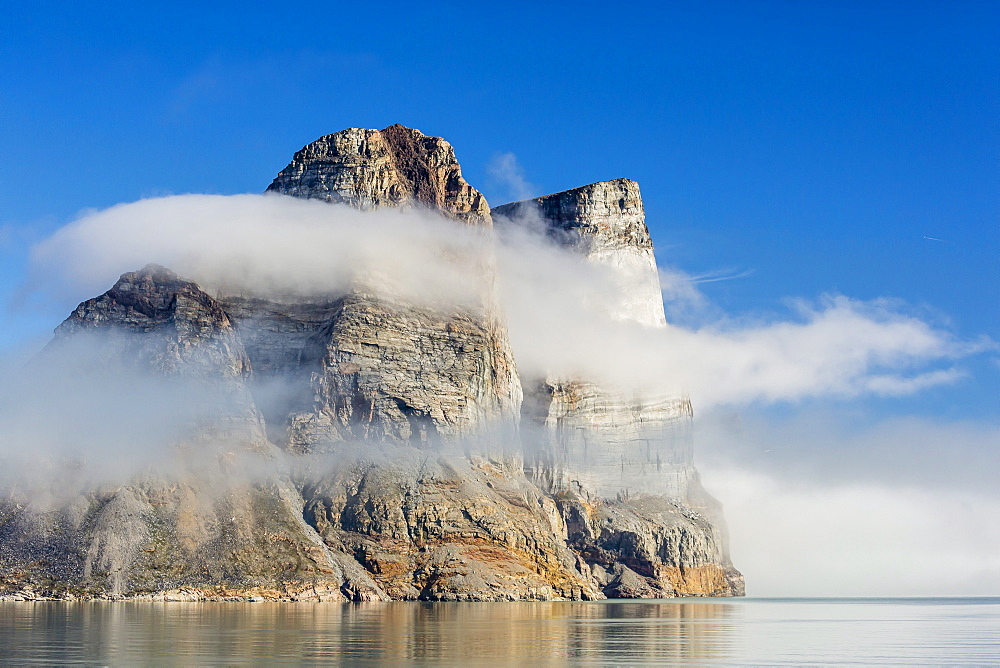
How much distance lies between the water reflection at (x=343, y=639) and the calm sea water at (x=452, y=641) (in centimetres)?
10

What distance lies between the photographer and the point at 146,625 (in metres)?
105

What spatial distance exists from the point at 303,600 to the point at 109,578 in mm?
32607

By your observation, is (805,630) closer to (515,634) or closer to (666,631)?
(666,631)

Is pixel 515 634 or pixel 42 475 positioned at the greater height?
pixel 42 475

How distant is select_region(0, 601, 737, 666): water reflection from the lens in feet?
232

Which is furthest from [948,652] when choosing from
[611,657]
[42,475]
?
[42,475]

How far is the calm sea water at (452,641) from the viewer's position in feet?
232

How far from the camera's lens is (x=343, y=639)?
3514 inches

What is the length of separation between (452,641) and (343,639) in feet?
29.7

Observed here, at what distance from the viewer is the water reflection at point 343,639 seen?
232ft

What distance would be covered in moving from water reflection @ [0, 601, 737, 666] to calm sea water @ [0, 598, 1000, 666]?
10cm

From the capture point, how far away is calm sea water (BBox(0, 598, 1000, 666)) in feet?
232

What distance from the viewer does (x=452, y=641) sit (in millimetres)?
88938

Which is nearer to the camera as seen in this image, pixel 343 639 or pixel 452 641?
pixel 452 641
